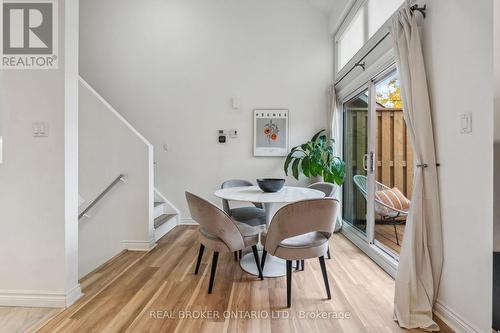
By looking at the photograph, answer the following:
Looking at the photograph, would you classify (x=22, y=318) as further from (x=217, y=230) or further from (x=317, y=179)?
(x=317, y=179)

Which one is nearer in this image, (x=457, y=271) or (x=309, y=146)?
(x=457, y=271)

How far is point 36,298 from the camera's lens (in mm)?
1886

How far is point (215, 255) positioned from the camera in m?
2.09

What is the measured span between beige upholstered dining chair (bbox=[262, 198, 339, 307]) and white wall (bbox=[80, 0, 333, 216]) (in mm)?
2392

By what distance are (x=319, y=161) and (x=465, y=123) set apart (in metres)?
2.25

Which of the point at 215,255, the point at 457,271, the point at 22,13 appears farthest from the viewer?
the point at 215,255

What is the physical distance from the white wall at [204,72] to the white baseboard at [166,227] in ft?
1.06

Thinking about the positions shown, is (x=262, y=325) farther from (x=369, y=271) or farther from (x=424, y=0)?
(x=424, y=0)

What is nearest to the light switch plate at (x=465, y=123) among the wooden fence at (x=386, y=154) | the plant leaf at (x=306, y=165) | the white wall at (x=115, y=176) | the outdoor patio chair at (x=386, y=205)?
the outdoor patio chair at (x=386, y=205)

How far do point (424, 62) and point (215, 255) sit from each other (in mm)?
2164

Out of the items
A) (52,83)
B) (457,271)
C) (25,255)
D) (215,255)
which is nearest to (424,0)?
(457,271)

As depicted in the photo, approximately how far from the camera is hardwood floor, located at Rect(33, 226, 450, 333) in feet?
5.46

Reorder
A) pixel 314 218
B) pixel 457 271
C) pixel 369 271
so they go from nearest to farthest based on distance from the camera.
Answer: pixel 457 271 < pixel 314 218 < pixel 369 271

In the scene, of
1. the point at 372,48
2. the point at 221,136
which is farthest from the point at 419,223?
the point at 221,136
